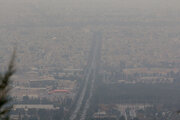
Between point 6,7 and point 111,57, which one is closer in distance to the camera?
point 111,57

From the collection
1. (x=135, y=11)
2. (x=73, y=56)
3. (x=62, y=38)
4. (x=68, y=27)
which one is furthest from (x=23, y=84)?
(x=135, y=11)

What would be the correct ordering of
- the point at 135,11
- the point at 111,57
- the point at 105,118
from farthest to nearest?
the point at 135,11, the point at 111,57, the point at 105,118

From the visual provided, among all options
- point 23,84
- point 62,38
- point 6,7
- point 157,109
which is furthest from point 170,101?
point 6,7

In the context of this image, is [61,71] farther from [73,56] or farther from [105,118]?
[105,118]

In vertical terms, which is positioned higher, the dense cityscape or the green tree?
the green tree

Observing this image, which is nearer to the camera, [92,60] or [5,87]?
[5,87]

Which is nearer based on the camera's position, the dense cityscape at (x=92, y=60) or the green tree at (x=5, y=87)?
the green tree at (x=5, y=87)

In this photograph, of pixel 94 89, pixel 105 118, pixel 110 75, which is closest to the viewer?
pixel 105 118

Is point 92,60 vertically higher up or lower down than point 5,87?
lower down

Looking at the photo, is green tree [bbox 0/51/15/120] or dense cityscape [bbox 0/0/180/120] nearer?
green tree [bbox 0/51/15/120]

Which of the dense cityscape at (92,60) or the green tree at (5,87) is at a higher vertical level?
the green tree at (5,87)

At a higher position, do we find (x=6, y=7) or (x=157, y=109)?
(x=6, y=7)
